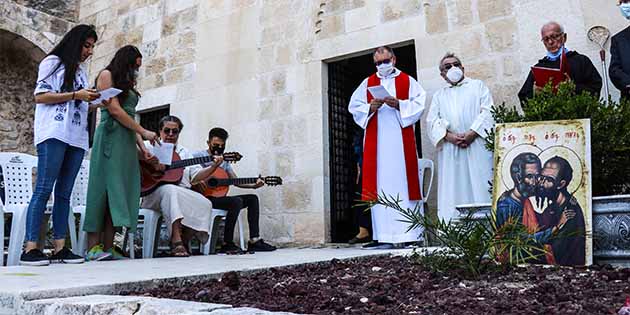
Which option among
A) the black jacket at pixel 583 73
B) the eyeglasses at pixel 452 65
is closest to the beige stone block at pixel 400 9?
the eyeglasses at pixel 452 65

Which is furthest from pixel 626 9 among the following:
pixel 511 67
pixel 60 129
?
pixel 60 129

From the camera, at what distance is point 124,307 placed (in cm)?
158

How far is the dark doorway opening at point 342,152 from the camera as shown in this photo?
5.68 m

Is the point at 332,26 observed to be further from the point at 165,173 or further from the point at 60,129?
the point at 60,129

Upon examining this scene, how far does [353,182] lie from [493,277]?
395cm

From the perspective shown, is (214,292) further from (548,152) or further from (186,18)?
(186,18)

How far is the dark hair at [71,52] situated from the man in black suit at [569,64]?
2926 mm

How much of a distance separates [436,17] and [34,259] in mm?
3711

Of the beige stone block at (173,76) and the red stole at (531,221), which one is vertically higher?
the beige stone block at (173,76)

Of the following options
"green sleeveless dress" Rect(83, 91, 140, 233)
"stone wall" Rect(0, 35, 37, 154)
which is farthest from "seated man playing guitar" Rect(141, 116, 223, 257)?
"stone wall" Rect(0, 35, 37, 154)

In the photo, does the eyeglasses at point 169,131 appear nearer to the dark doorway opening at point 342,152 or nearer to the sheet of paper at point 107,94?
the sheet of paper at point 107,94

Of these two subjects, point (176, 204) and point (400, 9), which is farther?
point (400, 9)

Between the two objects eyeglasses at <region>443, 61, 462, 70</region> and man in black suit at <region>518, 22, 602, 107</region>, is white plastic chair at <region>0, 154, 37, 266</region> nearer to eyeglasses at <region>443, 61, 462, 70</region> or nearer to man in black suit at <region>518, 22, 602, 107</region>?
eyeglasses at <region>443, 61, 462, 70</region>

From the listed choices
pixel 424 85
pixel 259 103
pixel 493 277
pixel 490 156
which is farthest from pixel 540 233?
pixel 259 103
